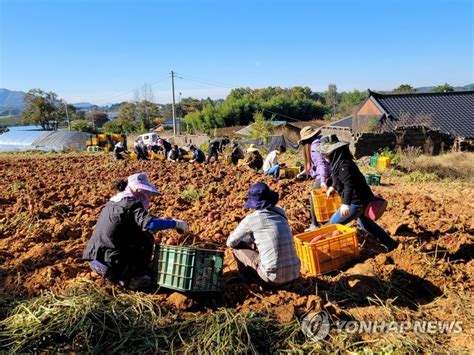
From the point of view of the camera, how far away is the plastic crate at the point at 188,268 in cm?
316

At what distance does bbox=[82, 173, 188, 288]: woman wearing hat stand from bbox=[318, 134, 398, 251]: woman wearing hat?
1673 millimetres

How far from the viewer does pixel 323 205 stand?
16.2 ft

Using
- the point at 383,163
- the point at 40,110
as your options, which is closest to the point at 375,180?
the point at 383,163

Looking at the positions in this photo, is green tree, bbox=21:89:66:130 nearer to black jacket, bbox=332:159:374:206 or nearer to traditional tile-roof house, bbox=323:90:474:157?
traditional tile-roof house, bbox=323:90:474:157

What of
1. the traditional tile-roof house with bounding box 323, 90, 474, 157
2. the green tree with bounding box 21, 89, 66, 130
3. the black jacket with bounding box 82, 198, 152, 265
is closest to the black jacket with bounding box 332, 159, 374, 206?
the black jacket with bounding box 82, 198, 152, 265

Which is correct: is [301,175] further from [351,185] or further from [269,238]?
[269,238]

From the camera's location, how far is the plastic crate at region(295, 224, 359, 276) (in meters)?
3.88

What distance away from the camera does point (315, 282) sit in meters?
3.82

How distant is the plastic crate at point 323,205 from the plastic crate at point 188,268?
1.93 metres

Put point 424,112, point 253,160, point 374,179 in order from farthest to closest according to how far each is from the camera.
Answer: point 424,112
point 253,160
point 374,179

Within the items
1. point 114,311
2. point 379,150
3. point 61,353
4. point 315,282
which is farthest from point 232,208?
point 379,150

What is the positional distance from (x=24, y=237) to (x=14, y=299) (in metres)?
2.02

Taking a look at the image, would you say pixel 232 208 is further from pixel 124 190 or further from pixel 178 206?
pixel 124 190

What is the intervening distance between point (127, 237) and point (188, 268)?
2.09 feet
